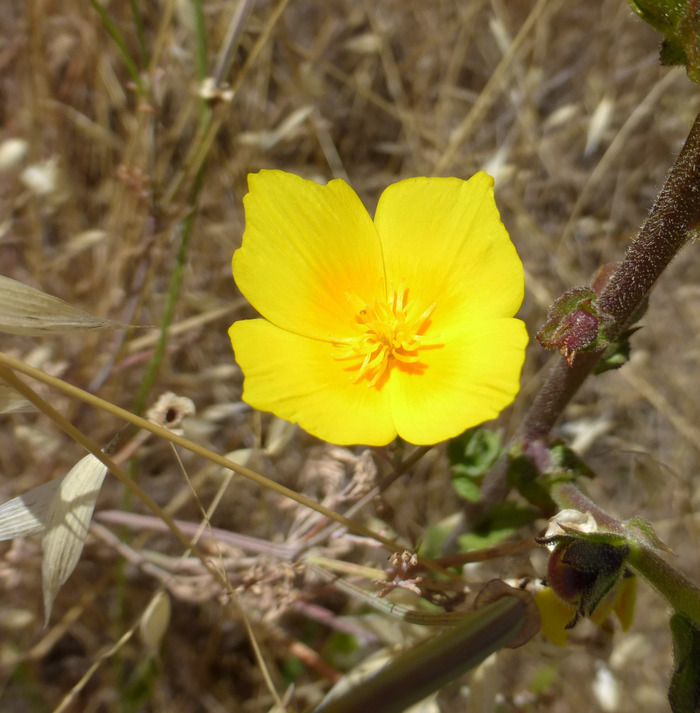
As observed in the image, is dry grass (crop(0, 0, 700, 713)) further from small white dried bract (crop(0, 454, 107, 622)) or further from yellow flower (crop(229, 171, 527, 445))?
small white dried bract (crop(0, 454, 107, 622))

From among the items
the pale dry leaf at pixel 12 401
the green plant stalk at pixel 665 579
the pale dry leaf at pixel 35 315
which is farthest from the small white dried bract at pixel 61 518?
the green plant stalk at pixel 665 579

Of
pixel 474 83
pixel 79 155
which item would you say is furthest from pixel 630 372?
pixel 79 155

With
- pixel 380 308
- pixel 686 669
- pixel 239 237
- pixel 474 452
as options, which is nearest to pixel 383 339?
pixel 380 308

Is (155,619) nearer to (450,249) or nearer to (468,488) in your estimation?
→ (468,488)

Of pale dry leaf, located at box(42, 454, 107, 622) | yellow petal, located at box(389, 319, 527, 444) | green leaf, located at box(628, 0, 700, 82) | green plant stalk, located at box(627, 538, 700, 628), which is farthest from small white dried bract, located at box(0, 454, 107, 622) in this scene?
green leaf, located at box(628, 0, 700, 82)

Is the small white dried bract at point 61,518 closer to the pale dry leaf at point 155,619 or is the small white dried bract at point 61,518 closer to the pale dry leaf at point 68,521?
the pale dry leaf at point 68,521

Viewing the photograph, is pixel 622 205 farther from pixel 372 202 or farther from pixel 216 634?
pixel 216 634
